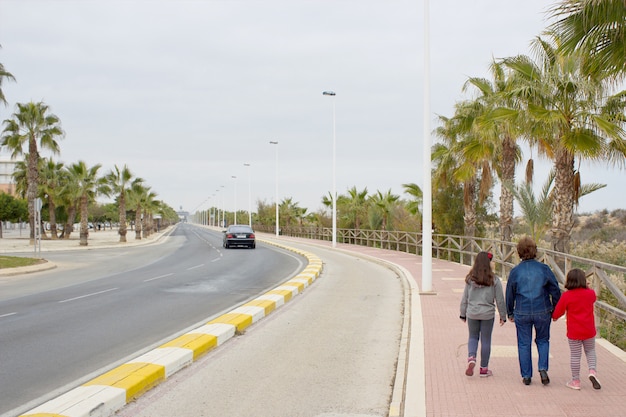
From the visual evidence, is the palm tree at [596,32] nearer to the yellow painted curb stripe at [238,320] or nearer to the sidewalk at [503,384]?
the sidewalk at [503,384]

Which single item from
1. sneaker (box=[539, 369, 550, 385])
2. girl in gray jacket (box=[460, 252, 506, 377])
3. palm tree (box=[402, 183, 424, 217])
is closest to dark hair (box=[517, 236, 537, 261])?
girl in gray jacket (box=[460, 252, 506, 377])

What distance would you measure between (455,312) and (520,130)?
645 centimetres

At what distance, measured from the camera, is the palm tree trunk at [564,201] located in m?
14.1

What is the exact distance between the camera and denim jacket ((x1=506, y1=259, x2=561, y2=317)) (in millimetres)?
5867

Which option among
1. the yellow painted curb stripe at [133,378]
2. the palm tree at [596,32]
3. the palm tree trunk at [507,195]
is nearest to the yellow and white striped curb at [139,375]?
the yellow painted curb stripe at [133,378]

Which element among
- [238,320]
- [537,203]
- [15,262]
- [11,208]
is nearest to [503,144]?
[537,203]

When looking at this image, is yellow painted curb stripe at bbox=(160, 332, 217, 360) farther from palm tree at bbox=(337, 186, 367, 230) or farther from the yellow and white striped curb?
palm tree at bbox=(337, 186, 367, 230)

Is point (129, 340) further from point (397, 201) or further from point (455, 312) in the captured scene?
point (397, 201)

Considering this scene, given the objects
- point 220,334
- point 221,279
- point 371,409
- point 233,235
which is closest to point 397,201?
point 233,235

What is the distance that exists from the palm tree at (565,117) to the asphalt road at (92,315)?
8.03 metres

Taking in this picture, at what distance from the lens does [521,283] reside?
596 centimetres

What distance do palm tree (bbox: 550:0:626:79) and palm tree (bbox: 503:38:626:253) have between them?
5.54m

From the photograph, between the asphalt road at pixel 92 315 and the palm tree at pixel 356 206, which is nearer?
the asphalt road at pixel 92 315

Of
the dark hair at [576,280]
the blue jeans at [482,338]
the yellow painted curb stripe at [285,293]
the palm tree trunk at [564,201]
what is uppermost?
the palm tree trunk at [564,201]
